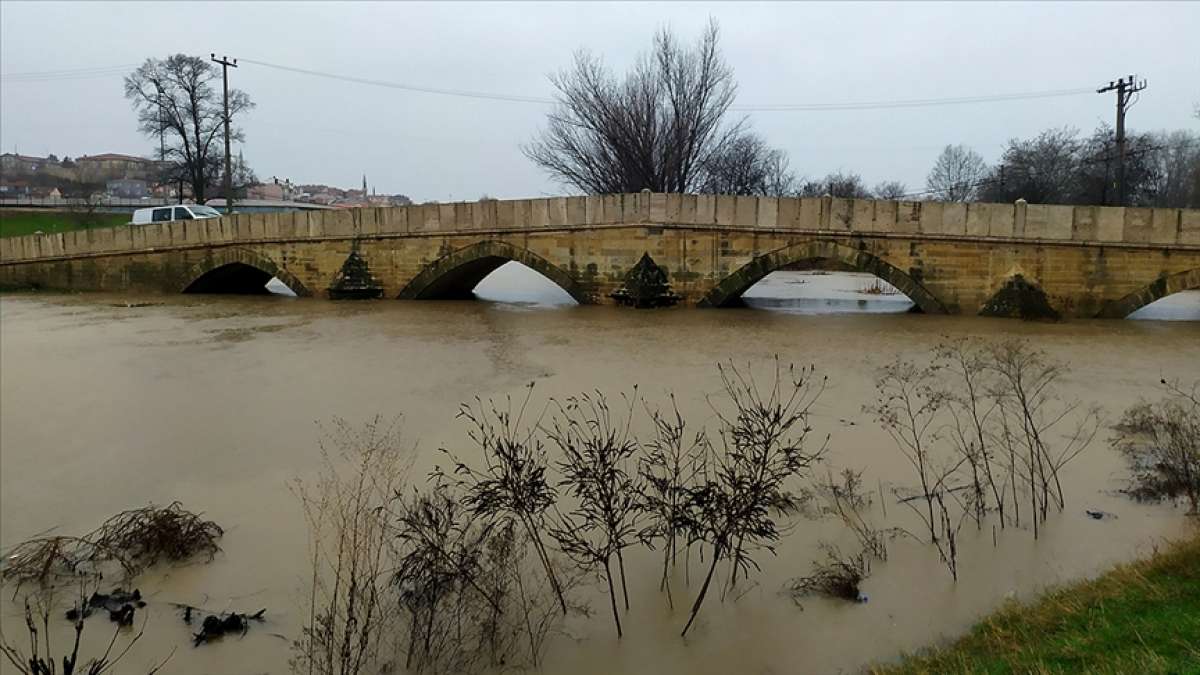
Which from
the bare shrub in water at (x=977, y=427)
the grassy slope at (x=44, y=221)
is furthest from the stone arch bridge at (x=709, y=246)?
the grassy slope at (x=44, y=221)

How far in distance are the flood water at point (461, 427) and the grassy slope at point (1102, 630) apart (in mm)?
255

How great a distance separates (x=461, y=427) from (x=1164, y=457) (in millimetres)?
4397

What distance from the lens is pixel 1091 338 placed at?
31.2 ft

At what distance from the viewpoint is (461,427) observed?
17.7 feet

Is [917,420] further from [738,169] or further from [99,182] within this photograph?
[99,182]

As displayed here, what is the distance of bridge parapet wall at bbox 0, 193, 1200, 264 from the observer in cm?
1107

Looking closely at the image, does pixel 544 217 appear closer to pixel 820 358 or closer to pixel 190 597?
pixel 820 358

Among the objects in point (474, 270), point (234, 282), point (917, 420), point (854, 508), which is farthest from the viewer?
point (234, 282)

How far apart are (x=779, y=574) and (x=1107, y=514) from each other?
1815 millimetres

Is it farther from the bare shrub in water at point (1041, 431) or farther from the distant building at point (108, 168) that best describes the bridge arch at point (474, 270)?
the distant building at point (108, 168)

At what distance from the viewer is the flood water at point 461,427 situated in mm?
2855

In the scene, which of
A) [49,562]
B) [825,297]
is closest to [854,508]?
[49,562]

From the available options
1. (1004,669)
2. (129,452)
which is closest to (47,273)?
(129,452)

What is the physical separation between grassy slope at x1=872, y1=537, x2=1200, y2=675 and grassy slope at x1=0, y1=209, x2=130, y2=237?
113 ft
